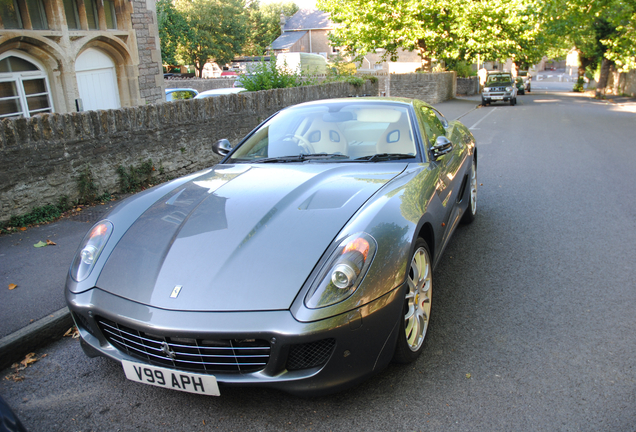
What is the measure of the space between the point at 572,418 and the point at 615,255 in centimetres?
263

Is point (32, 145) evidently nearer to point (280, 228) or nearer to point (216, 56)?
point (280, 228)

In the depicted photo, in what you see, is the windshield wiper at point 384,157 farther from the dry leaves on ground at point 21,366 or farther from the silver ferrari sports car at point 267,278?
the dry leaves on ground at point 21,366

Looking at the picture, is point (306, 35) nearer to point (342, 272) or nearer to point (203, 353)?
point (342, 272)

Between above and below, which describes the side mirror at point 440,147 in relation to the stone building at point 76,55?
below

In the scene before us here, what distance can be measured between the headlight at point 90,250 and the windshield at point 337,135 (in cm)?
141

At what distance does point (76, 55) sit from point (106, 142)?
6.97 metres

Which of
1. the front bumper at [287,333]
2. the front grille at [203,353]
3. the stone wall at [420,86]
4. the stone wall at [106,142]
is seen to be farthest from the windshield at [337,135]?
the stone wall at [420,86]

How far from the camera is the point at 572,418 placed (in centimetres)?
245

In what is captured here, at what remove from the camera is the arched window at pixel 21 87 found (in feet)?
36.3

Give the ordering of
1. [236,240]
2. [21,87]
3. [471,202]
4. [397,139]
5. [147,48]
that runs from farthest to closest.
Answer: [147,48], [21,87], [471,202], [397,139], [236,240]

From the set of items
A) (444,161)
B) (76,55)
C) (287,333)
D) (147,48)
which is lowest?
(287,333)

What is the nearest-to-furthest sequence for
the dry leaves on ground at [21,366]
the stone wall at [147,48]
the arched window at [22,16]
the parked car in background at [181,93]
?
1. the dry leaves on ground at [21,366]
2. the arched window at [22,16]
3. the parked car in background at [181,93]
4. the stone wall at [147,48]

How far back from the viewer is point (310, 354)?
235 centimetres

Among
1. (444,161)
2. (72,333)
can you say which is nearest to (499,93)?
(444,161)
